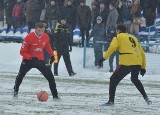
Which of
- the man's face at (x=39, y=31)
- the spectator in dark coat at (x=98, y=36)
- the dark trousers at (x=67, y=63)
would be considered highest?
the man's face at (x=39, y=31)

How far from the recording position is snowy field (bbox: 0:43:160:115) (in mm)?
11789

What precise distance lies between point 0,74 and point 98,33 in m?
3.92

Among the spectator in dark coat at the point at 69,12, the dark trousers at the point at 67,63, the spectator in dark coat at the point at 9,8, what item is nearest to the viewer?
the dark trousers at the point at 67,63

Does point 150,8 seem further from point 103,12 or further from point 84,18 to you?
point 84,18

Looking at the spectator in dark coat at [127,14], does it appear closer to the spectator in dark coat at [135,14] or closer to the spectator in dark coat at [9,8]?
the spectator in dark coat at [135,14]

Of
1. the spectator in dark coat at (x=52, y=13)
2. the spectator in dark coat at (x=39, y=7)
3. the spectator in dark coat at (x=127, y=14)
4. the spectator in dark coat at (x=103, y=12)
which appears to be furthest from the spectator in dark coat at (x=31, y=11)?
the spectator in dark coat at (x=127, y=14)

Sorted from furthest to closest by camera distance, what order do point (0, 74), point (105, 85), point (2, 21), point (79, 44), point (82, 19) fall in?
1. point (2, 21)
2. point (79, 44)
3. point (82, 19)
4. point (0, 74)
5. point (105, 85)

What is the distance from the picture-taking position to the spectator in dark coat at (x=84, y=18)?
2292 centimetres

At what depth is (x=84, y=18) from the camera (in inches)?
910

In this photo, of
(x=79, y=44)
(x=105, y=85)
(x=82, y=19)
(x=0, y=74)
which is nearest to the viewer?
(x=105, y=85)

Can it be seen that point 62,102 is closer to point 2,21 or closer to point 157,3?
point 157,3

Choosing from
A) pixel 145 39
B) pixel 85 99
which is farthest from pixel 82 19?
pixel 85 99

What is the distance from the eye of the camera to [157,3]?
2350 centimetres

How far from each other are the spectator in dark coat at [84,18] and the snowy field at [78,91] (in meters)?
0.87
